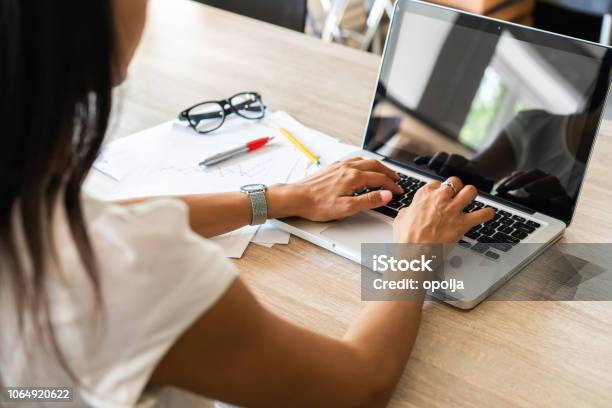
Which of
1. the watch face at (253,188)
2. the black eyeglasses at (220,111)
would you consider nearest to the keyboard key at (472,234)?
the watch face at (253,188)

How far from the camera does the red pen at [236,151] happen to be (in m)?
1.28

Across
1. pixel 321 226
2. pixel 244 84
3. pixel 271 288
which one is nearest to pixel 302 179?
pixel 321 226

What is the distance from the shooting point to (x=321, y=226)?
112 cm

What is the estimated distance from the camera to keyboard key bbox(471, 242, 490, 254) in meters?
1.06

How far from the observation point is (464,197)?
43.4 inches

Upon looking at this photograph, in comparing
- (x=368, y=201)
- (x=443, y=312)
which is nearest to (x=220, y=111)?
(x=368, y=201)

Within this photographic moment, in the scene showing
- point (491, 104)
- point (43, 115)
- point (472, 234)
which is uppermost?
point (43, 115)

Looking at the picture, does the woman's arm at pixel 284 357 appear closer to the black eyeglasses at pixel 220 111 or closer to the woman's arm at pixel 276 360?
the woman's arm at pixel 276 360

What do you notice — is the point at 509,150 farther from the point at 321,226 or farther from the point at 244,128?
the point at 244,128

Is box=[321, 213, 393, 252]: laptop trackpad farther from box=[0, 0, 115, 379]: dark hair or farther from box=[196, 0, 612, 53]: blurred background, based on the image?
box=[196, 0, 612, 53]: blurred background

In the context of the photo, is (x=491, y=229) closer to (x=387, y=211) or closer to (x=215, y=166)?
(x=387, y=211)

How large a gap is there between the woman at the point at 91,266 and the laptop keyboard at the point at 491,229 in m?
0.46

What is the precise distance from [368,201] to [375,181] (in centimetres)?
6

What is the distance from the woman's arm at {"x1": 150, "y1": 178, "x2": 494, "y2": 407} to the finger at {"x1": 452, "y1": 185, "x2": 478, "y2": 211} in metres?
0.23
